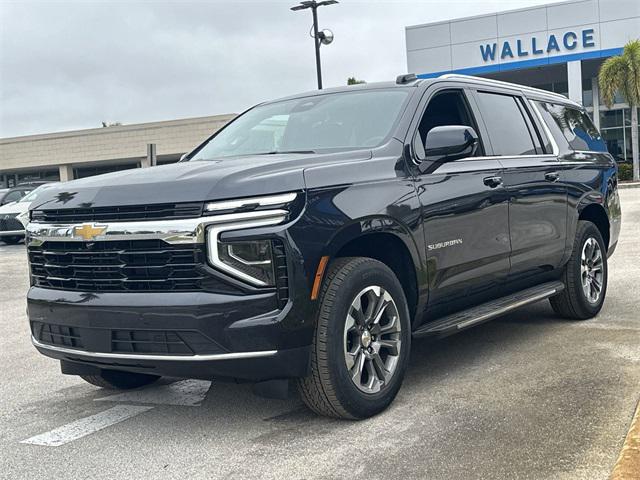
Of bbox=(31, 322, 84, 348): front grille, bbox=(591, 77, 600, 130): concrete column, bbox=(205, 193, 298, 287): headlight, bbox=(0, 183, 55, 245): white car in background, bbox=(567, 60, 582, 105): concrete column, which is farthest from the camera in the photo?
bbox=(591, 77, 600, 130): concrete column

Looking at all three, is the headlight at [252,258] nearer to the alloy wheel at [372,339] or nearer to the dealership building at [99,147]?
the alloy wheel at [372,339]

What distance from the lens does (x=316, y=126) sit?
511 cm

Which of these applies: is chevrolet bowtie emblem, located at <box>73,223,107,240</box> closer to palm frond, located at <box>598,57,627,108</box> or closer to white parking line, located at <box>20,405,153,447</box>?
white parking line, located at <box>20,405,153,447</box>

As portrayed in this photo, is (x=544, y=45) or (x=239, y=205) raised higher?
(x=544, y=45)

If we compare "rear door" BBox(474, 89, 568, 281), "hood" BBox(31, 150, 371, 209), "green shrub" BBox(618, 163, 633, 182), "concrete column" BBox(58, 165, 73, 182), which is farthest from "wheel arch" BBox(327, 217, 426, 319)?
"concrete column" BBox(58, 165, 73, 182)

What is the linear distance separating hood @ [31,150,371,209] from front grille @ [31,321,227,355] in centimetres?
64

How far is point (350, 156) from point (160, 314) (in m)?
1.41

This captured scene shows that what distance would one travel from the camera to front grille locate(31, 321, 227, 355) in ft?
12.0

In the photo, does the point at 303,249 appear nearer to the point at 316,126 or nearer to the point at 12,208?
the point at 316,126

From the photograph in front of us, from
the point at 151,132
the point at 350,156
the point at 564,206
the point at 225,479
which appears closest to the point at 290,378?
the point at 225,479

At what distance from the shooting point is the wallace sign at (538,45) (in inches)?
1519

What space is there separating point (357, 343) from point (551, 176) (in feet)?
8.83

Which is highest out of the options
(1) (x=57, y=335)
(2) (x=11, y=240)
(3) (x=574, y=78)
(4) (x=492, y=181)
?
(3) (x=574, y=78)

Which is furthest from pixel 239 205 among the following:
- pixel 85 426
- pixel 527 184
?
pixel 527 184
